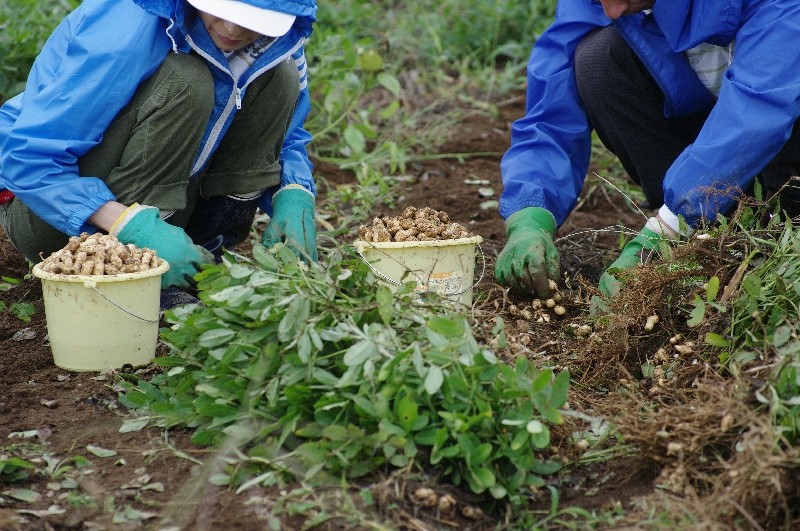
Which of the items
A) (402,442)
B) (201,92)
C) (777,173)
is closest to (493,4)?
(777,173)

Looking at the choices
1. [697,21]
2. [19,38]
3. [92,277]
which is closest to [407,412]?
[92,277]

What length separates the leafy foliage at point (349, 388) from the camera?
1.44 m

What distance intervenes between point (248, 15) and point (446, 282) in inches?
27.3

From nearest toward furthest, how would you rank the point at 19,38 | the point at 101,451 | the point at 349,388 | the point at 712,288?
the point at 349,388 → the point at 101,451 → the point at 712,288 → the point at 19,38

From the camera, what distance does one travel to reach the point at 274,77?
2.26m

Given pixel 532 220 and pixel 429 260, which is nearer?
pixel 429 260

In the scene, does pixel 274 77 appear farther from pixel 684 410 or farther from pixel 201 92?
pixel 684 410

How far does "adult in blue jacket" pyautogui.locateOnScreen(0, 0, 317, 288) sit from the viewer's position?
6.46 ft

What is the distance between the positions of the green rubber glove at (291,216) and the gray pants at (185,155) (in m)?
0.05

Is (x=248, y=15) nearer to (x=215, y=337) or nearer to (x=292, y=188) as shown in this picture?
(x=292, y=188)

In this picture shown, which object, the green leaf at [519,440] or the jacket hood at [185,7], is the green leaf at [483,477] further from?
the jacket hood at [185,7]

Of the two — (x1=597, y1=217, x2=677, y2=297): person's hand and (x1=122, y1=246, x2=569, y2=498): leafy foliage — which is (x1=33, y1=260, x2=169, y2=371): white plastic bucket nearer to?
(x1=122, y1=246, x2=569, y2=498): leafy foliage

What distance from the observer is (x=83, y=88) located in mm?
1962

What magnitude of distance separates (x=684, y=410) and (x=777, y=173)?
3.52ft
